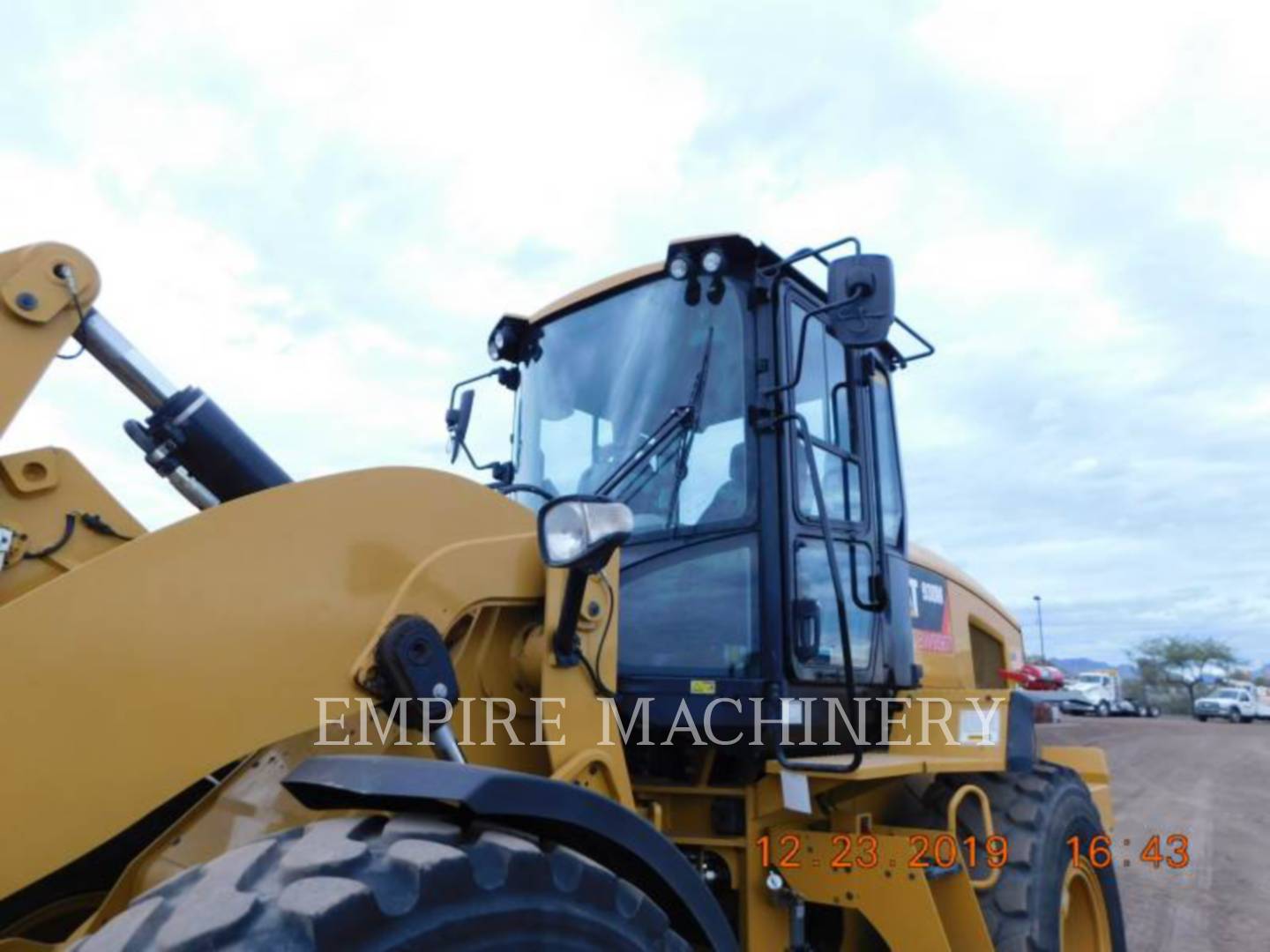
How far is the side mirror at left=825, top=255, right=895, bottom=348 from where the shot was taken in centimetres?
314

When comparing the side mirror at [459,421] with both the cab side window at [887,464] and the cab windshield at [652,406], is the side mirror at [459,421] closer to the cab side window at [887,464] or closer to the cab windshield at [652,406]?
the cab windshield at [652,406]

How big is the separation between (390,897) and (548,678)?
3.07 ft

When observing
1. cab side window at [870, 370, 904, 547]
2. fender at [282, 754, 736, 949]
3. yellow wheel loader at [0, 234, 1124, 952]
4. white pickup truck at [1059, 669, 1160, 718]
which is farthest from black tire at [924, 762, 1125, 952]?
white pickup truck at [1059, 669, 1160, 718]

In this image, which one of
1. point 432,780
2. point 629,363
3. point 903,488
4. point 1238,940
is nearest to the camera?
point 432,780

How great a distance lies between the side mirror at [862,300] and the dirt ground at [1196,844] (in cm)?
502

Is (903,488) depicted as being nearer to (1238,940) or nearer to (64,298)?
(64,298)

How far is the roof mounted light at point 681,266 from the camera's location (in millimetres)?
3650

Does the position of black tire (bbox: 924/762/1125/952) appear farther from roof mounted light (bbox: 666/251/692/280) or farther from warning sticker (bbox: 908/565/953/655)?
roof mounted light (bbox: 666/251/692/280)

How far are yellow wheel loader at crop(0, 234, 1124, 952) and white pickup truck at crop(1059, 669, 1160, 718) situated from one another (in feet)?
122

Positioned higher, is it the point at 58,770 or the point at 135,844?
the point at 58,770

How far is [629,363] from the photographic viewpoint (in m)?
3.76

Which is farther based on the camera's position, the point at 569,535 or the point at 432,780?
the point at 569,535

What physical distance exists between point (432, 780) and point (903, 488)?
3.01 meters

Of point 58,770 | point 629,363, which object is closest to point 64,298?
point 58,770
